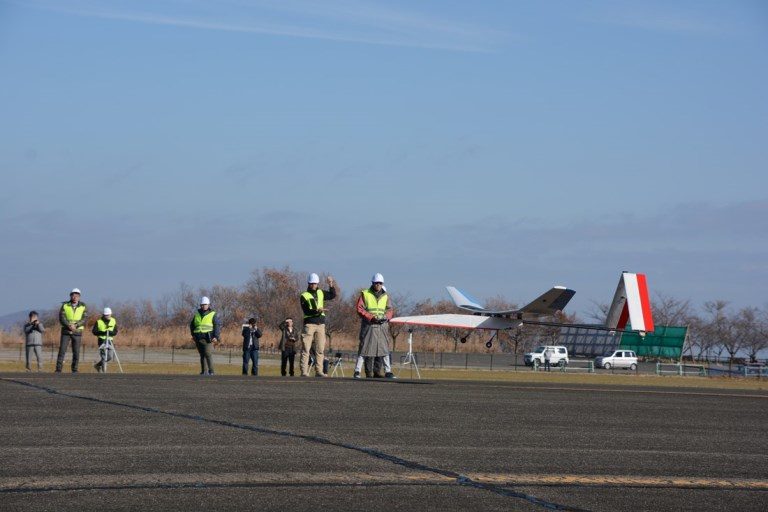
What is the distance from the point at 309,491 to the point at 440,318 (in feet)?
137

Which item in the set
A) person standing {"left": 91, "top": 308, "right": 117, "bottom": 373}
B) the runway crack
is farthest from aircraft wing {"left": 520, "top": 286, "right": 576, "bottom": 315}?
the runway crack

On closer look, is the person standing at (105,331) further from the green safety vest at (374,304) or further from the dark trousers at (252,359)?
the green safety vest at (374,304)

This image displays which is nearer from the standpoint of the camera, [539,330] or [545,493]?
[545,493]

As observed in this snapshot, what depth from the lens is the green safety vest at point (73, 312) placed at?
25766 millimetres

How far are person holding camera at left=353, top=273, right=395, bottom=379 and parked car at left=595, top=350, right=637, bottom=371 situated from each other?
6431 cm

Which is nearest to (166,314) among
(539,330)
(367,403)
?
(539,330)

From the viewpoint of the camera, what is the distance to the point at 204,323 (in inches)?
993

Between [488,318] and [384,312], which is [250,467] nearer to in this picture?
[384,312]

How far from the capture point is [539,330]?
11181 centimetres

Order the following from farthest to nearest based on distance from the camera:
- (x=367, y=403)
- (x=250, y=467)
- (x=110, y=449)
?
1. (x=367, y=403)
2. (x=110, y=449)
3. (x=250, y=467)

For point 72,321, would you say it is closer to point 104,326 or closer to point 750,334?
point 104,326

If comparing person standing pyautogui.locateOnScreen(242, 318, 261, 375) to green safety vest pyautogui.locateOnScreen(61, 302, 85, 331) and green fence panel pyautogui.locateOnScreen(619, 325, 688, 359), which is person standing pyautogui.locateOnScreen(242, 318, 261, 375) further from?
green fence panel pyautogui.locateOnScreen(619, 325, 688, 359)

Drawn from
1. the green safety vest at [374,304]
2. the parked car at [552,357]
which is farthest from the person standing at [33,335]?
the parked car at [552,357]

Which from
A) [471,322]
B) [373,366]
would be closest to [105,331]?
[373,366]
